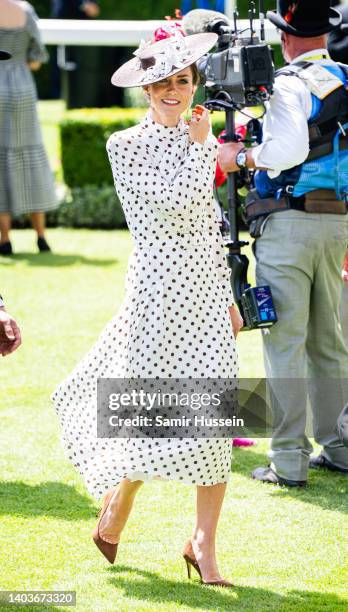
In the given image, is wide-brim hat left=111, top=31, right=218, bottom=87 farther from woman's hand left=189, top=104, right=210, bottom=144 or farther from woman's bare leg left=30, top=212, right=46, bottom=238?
woman's bare leg left=30, top=212, right=46, bottom=238

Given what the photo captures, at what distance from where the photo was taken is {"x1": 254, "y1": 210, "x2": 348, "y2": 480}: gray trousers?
5270 millimetres

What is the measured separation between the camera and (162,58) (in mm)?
4273

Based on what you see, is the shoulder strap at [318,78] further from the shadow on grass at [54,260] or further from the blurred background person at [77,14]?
the blurred background person at [77,14]

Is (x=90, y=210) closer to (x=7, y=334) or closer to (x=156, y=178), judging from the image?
(x=156, y=178)

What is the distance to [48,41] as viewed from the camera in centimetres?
1208

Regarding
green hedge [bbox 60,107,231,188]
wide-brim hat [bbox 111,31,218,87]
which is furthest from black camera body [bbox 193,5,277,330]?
green hedge [bbox 60,107,231,188]

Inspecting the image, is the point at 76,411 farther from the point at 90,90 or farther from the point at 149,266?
the point at 90,90

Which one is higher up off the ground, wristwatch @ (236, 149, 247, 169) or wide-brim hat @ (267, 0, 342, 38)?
wide-brim hat @ (267, 0, 342, 38)

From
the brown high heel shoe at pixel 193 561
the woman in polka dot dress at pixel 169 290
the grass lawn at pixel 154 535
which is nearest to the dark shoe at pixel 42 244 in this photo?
the grass lawn at pixel 154 535

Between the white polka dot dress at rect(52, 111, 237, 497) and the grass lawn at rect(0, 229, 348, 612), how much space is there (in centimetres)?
38

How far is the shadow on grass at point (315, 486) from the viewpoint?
17.1ft

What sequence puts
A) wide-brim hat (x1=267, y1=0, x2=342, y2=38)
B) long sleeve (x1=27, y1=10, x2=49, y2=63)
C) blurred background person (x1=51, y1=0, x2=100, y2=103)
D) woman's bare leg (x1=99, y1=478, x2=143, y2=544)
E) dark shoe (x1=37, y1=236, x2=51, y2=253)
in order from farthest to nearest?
1. blurred background person (x1=51, y1=0, x2=100, y2=103)
2. dark shoe (x1=37, y1=236, x2=51, y2=253)
3. long sleeve (x1=27, y1=10, x2=49, y2=63)
4. wide-brim hat (x1=267, y1=0, x2=342, y2=38)
5. woman's bare leg (x1=99, y1=478, x2=143, y2=544)

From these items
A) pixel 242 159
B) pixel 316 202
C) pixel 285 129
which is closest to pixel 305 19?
pixel 285 129

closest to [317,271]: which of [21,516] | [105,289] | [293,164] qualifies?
[293,164]
